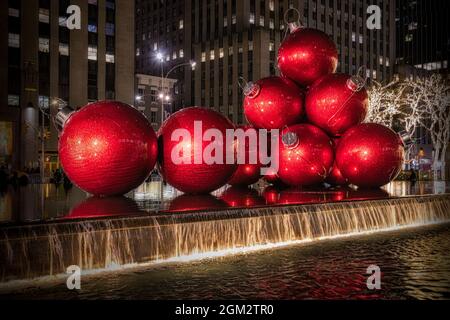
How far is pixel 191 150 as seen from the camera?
8.87m

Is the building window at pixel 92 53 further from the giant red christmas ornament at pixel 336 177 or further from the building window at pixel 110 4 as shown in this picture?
the giant red christmas ornament at pixel 336 177

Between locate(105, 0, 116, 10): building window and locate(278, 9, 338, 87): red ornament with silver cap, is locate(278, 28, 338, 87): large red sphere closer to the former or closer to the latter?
locate(278, 9, 338, 87): red ornament with silver cap

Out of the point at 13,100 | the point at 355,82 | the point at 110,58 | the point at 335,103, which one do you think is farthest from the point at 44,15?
the point at 355,82

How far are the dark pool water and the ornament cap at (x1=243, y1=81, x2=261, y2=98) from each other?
13.4 feet

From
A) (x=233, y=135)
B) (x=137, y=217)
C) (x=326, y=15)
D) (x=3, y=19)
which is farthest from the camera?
(x=326, y=15)

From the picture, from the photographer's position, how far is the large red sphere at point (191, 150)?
29.2 ft

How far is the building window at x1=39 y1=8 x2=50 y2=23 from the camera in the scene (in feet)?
175

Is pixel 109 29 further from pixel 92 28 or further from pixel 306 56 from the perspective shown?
pixel 306 56

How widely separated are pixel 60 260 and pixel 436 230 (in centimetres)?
785

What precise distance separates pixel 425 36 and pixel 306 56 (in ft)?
323

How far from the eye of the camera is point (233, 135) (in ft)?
30.7
